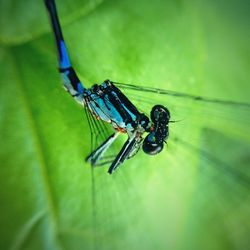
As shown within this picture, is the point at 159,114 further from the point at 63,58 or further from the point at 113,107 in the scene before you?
the point at 63,58

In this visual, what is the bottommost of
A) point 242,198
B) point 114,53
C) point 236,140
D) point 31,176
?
point 242,198

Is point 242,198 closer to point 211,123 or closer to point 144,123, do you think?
point 211,123

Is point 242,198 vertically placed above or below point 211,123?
below

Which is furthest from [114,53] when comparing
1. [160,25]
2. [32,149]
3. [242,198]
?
[242,198]

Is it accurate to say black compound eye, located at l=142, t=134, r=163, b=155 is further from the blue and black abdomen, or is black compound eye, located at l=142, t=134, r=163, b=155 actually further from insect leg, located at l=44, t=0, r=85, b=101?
insect leg, located at l=44, t=0, r=85, b=101

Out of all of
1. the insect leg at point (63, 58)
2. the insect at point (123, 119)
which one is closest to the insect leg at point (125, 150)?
the insect at point (123, 119)

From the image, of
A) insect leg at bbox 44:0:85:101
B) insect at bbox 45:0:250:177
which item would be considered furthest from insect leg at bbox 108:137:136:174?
insect leg at bbox 44:0:85:101

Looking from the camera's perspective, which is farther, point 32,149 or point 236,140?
point 236,140
